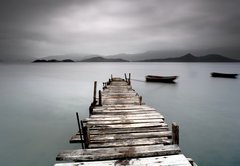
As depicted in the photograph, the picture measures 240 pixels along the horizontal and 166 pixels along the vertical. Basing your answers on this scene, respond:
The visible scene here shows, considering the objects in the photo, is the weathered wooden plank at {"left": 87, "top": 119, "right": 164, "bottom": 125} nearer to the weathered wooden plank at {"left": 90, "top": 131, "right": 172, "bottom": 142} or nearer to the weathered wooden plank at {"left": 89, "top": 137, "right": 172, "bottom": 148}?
the weathered wooden plank at {"left": 90, "top": 131, "right": 172, "bottom": 142}

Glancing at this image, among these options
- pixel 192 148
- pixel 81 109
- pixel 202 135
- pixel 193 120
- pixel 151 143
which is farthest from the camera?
pixel 81 109

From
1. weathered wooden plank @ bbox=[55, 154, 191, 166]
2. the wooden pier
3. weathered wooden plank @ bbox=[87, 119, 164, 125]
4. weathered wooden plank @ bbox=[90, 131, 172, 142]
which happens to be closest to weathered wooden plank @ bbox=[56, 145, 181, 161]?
the wooden pier

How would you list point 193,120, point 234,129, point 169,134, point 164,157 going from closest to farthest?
point 164,157 → point 169,134 → point 234,129 → point 193,120

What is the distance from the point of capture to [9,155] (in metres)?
8.88

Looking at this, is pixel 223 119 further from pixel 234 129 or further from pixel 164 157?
pixel 164 157

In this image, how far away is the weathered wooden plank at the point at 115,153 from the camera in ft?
16.0

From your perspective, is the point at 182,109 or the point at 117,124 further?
the point at 182,109

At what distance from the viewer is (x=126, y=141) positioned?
6.01 m

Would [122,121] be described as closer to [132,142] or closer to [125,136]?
[125,136]

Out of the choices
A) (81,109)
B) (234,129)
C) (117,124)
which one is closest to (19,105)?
(81,109)

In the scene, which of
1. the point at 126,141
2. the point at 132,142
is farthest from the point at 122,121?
the point at 132,142

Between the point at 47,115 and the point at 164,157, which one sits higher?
the point at 164,157

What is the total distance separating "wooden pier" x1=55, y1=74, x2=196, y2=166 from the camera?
475 cm

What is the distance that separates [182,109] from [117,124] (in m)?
12.0
